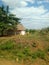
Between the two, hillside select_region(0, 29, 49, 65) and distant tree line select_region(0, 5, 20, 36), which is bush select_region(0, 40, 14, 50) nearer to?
hillside select_region(0, 29, 49, 65)

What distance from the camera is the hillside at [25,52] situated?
70.3 feet

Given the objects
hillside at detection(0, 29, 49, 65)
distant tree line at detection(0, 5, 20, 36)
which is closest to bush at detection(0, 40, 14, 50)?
hillside at detection(0, 29, 49, 65)

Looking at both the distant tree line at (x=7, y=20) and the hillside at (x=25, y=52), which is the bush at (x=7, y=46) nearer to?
the hillside at (x=25, y=52)

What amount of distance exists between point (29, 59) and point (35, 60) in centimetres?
66

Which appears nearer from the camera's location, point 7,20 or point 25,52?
point 25,52

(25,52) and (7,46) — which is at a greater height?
(7,46)

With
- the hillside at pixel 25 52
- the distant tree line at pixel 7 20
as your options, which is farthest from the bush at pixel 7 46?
the distant tree line at pixel 7 20

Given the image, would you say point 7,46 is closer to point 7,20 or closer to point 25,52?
point 25,52

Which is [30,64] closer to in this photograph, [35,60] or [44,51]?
[35,60]

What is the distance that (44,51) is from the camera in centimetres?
2456

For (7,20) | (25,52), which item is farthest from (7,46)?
(7,20)

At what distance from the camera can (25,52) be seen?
23609mm

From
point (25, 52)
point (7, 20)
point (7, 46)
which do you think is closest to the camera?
point (25, 52)

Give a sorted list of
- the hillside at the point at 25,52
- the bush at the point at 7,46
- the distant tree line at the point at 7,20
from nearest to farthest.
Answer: the hillside at the point at 25,52 → the bush at the point at 7,46 → the distant tree line at the point at 7,20
